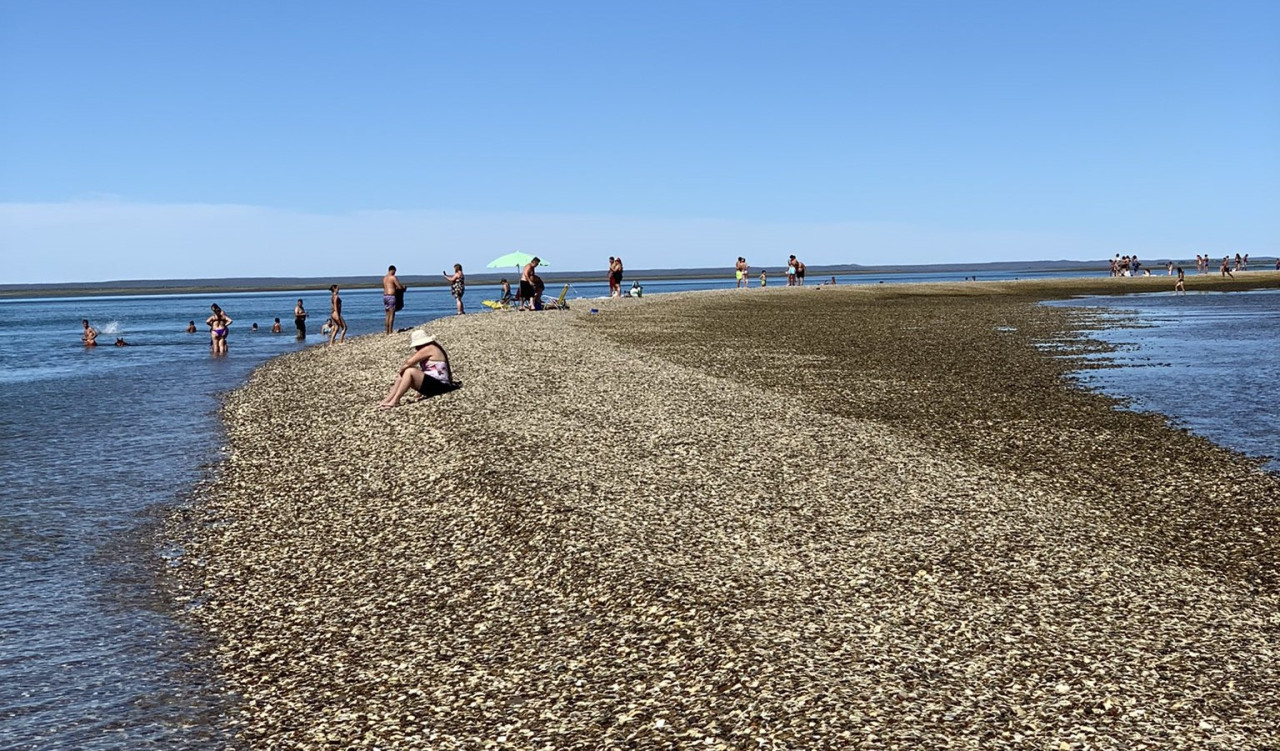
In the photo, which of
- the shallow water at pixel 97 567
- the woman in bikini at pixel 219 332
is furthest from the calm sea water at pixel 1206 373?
the woman in bikini at pixel 219 332

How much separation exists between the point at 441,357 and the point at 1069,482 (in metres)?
13.5

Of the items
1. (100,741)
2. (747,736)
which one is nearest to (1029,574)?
(747,736)

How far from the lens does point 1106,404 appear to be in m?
22.1

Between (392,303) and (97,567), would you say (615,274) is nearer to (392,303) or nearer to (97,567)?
(392,303)

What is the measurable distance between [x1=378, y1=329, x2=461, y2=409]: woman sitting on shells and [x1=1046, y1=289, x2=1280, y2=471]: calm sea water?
1503 cm

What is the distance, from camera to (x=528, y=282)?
51562 mm

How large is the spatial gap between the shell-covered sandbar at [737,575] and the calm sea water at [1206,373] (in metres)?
1.27

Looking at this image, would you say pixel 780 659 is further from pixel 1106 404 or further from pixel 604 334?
pixel 604 334

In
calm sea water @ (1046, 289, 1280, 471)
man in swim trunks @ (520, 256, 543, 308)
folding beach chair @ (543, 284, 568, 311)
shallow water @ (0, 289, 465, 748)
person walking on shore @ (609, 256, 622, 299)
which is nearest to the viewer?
shallow water @ (0, 289, 465, 748)

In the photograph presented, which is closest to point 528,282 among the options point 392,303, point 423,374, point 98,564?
point 392,303

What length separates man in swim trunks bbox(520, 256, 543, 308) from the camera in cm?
5048

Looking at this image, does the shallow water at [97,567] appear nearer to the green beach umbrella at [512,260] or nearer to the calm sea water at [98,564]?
the calm sea water at [98,564]

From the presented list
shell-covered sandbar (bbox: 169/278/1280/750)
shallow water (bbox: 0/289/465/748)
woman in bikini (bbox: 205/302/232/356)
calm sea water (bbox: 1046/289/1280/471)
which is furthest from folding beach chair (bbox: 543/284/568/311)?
shell-covered sandbar (bbox: 169/278/1280/750)

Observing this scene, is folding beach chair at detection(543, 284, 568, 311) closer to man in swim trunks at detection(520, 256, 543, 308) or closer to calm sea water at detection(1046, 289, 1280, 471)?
man in swim trunks at detection(520, 256, 543, 308)
